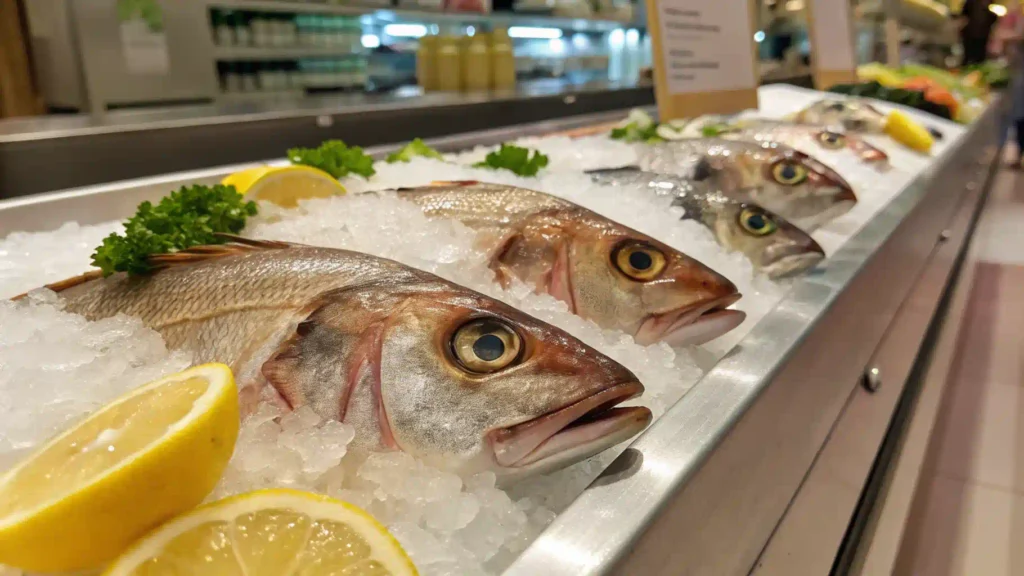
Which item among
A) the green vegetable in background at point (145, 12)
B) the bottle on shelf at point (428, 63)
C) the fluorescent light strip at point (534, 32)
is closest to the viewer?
the bottle on shelf at point (428, 63)

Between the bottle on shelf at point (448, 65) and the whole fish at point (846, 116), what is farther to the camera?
the bottle on shelf at point (448, 65)

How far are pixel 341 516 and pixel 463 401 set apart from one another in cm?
16

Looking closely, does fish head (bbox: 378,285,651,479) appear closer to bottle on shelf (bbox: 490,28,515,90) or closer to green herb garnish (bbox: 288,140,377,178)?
green herb garnish (bbox: 288,140,377,178)

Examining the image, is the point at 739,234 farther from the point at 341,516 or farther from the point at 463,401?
the point at 341,516

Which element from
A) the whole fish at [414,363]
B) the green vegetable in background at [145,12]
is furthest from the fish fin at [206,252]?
the green vegetable in background at [145,12]

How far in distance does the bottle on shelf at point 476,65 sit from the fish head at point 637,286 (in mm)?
3411

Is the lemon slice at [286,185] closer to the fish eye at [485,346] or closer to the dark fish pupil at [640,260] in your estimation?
the dark fish pupil at [640,260]

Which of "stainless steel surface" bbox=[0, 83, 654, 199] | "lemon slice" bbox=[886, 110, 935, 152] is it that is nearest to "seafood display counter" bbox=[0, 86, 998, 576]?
"stainless steel surface" bbox=[0, 83, 654, 199]

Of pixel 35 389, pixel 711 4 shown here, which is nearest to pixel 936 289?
pixel 711 4

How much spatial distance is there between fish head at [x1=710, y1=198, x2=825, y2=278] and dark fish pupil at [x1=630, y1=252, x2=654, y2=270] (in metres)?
0.47

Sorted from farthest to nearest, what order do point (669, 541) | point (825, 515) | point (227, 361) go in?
point (825, 515), point (227, 361), point (669, 541)

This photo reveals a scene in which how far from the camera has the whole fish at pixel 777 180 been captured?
1.80 m

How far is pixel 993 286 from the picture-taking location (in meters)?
4.37

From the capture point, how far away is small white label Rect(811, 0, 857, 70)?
425 centimetres
